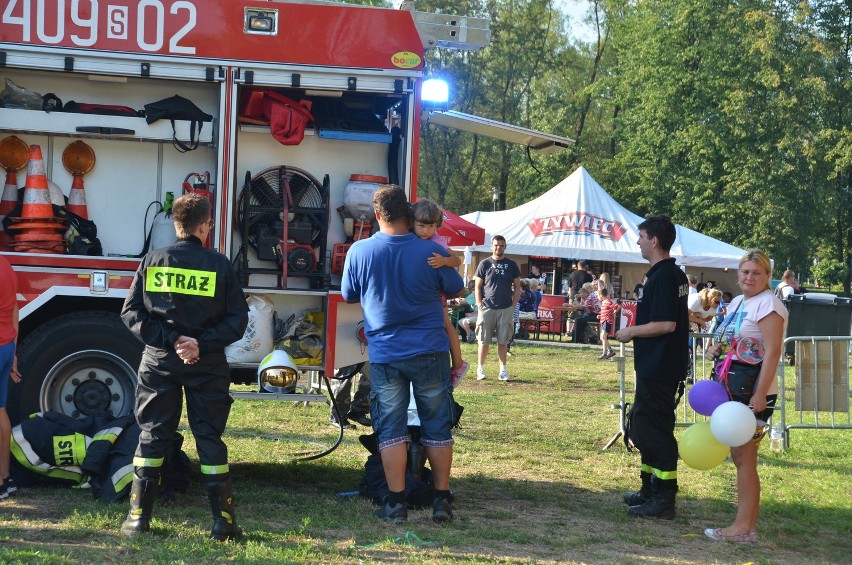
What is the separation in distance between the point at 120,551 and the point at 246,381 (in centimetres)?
202

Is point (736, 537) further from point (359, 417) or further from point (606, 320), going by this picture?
point (606, 320)

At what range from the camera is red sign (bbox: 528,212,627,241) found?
79.5 ft

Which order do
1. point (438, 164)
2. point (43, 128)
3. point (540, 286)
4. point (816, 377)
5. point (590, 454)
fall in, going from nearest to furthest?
point (43, 128) < point (590, 454) < point (816, 377) < point (540, 286) < point (438, 164)

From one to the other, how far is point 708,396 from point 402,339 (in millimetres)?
1804

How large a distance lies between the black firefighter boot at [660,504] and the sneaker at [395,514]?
1.51m

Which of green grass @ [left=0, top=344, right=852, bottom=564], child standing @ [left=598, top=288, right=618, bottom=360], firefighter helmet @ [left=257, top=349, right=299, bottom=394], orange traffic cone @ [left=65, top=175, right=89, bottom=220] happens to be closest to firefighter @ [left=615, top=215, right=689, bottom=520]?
green grass @ [left=0, top=344, right=852, bottom=564]

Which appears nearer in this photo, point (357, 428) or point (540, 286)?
point (357, 428)

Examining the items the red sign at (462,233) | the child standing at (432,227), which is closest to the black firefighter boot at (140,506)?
the child standing at (432,227)

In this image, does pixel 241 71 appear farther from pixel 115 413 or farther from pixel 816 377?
pixel 816 377

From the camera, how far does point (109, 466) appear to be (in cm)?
604

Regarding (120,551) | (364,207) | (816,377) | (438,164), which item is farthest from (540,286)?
(438,164)

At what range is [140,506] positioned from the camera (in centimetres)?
520

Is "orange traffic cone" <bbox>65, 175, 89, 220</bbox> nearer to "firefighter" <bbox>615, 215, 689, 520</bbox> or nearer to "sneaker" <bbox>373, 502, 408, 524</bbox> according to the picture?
"sneaker" <bbox>373, 502, 408, 524</bbox>

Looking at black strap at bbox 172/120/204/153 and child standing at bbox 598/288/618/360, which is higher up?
black strap at bbox 172/120/204/153
